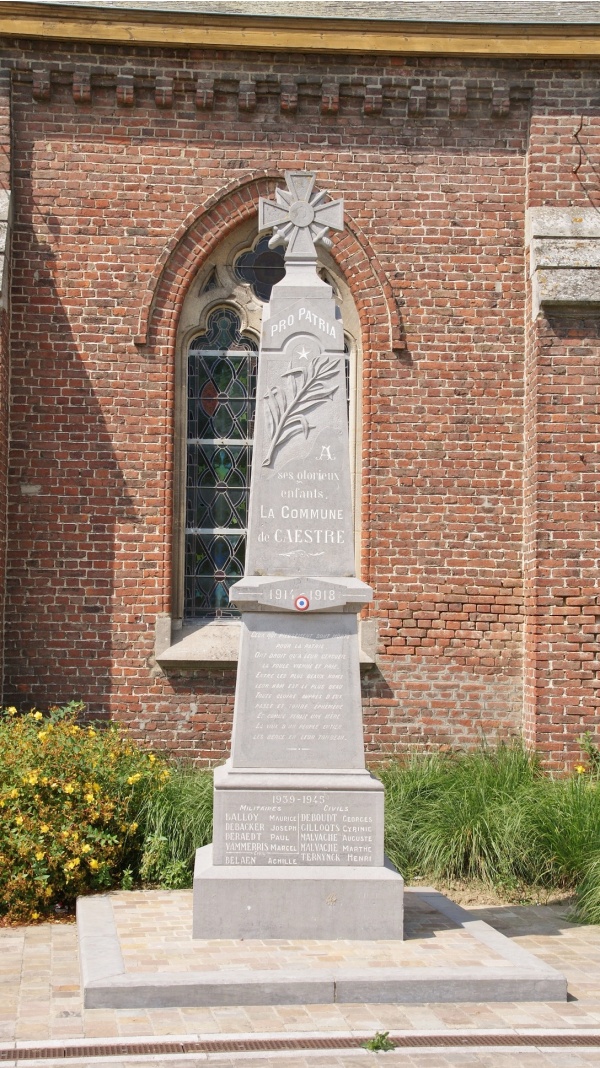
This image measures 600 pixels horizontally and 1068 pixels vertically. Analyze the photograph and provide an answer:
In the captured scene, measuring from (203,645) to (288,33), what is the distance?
557cm

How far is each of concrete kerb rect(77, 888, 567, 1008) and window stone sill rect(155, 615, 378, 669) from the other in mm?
4557

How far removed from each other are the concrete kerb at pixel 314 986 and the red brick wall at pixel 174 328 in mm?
4761

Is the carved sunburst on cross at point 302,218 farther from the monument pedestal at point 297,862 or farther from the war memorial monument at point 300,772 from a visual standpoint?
the monument pedestal at point 297,862

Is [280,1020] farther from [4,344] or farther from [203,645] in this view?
[4,344]

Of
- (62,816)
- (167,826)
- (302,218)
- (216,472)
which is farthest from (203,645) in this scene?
(302,218)

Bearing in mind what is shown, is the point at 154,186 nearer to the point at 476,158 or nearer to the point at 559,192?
the point at 476,158

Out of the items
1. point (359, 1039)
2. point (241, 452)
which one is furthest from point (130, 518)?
point (359, 1039)

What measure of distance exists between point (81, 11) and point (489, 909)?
27.1 ft

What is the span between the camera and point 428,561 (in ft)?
36.3

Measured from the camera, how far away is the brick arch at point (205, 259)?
36.4 ft

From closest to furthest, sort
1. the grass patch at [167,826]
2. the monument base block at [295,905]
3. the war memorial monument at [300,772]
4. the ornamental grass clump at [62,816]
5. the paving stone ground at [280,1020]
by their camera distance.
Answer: the paving stone ground at [280,1020] → the war memorial monument at [300,772] → the monument base block at [295,905] → the ornamental grass clump at [62,816] → the grass patch at [167,826]

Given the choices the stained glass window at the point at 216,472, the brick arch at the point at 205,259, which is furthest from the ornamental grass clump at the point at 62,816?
the brick arch at the point at 205,259

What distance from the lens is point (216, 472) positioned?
1141 cm

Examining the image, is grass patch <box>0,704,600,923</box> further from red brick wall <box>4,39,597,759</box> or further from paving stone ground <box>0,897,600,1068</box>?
red brick wall <box>4,39,597,759</box>
